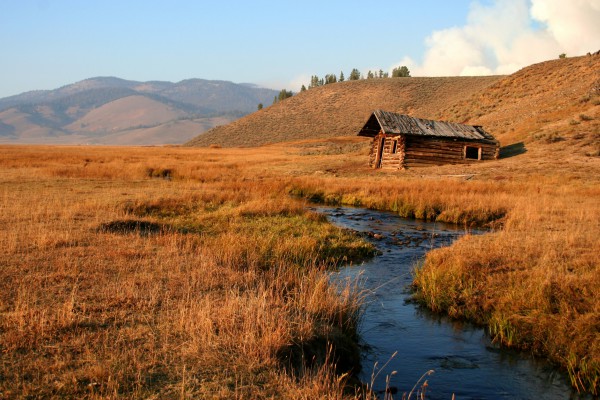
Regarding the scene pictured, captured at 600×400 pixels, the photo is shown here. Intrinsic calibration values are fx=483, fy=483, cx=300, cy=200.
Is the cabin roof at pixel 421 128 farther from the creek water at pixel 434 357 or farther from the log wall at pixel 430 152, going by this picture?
the creek water at pixel 434 357

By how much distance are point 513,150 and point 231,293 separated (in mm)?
36250

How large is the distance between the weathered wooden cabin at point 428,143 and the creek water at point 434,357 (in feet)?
87.5

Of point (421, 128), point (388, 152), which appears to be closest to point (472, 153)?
point (421, 128)

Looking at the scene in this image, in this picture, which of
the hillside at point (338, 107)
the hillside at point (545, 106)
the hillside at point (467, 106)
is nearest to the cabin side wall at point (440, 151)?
the hillside at point (545, 106)

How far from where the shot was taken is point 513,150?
38.7 metres

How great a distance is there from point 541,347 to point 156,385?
5941 mm

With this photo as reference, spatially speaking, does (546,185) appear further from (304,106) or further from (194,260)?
(304,106)

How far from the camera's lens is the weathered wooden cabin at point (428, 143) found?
123 ft

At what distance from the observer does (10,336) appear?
233 inches

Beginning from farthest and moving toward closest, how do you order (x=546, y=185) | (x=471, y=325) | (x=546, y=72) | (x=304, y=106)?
(x=304, y=106)
(x=546, y=72)
(x=546, y=185)
(x=471, y=325)

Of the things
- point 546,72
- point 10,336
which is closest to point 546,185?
point 10,336

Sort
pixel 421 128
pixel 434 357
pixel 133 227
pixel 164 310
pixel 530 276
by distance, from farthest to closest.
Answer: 1. pixel 421 128
2. pixel 133 227
3. pixel 530 276
4. pixel 434 357
5. pixel 164 310

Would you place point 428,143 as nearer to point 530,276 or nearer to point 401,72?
point 530,276

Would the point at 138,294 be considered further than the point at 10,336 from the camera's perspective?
Yes
